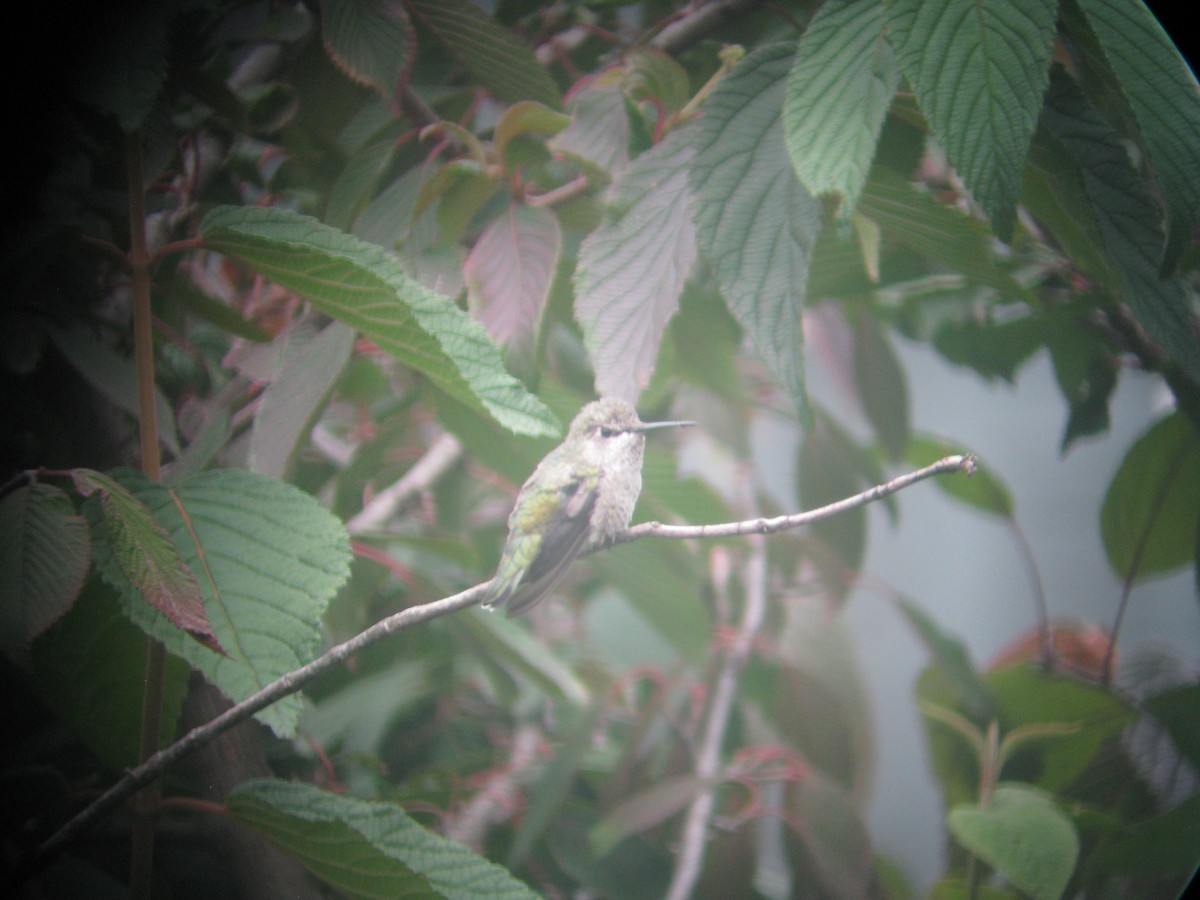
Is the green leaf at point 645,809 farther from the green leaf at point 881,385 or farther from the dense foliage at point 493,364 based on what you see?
the green leaf at point 881,385

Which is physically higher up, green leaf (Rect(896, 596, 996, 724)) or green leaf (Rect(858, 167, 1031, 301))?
green leaf (Rect(858, 167, 1031, 301))

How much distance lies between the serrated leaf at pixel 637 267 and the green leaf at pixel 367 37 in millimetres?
205

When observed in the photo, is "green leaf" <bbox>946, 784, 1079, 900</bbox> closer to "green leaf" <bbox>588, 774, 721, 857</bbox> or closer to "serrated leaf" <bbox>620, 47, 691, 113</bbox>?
"green leaf" <bbox>588, 774, 721, 857</bbox>

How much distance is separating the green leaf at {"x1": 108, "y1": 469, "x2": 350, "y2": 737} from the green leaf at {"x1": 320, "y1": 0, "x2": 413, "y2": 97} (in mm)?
324

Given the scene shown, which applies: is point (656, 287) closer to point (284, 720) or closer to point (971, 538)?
point (284, 720)

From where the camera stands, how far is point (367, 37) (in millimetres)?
665

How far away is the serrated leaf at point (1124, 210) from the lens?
56 centimetres

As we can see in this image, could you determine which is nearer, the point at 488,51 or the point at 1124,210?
the point at 1124,210

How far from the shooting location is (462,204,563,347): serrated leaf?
620 millimetres

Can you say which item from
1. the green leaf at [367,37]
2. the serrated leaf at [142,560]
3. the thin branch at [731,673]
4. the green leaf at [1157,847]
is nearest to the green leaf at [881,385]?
the thin branch at [731,673]

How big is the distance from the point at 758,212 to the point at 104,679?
52cm

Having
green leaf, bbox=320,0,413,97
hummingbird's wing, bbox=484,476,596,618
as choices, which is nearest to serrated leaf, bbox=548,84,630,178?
green leaf, bbox=320,0,413,97

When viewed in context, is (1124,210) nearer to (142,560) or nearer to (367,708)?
(142,560)

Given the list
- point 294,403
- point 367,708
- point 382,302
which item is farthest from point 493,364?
point 367,708
